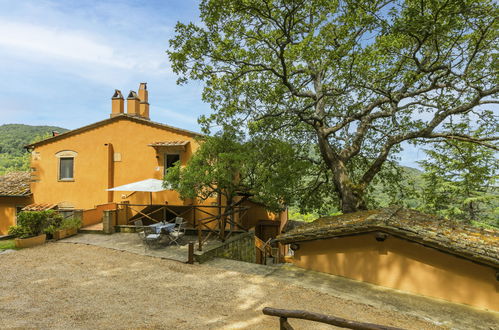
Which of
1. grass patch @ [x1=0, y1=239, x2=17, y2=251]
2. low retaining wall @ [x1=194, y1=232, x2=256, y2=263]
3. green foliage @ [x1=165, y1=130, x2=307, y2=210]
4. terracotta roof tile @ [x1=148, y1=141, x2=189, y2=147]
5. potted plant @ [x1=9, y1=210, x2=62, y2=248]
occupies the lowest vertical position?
low retaining wall @ [x1=194, y1=232, x2=256, y2=263]

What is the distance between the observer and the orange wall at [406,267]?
6.14 meters

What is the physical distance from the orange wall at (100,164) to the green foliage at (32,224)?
379 cm

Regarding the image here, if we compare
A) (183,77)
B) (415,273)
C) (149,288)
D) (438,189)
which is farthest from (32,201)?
(438,189)

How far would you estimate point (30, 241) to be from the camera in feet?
31.3

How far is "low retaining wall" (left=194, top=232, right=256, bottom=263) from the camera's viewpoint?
857 centimetres

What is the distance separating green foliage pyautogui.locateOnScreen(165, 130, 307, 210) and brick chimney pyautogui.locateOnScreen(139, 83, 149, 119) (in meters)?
7.84

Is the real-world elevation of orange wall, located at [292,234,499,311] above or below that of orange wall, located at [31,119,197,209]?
below

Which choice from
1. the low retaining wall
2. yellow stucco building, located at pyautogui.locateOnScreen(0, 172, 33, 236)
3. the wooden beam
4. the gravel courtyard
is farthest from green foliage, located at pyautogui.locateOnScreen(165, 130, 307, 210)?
yellow stucco building, located at pyautogui.locateOnScreen(0, 172, 33, 236)

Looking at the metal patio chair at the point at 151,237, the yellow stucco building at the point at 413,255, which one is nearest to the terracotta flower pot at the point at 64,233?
the metal patio chair at the point at 151,237

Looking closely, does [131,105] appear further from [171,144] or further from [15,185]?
[15,185]

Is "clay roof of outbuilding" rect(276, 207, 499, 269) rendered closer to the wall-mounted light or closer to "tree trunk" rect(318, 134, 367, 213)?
the wall-mounted light

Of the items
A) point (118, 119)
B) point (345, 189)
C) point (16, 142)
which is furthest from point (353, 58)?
point (16, 142)

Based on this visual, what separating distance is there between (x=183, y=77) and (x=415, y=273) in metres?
11.0

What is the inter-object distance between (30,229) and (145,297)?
7.36 m
